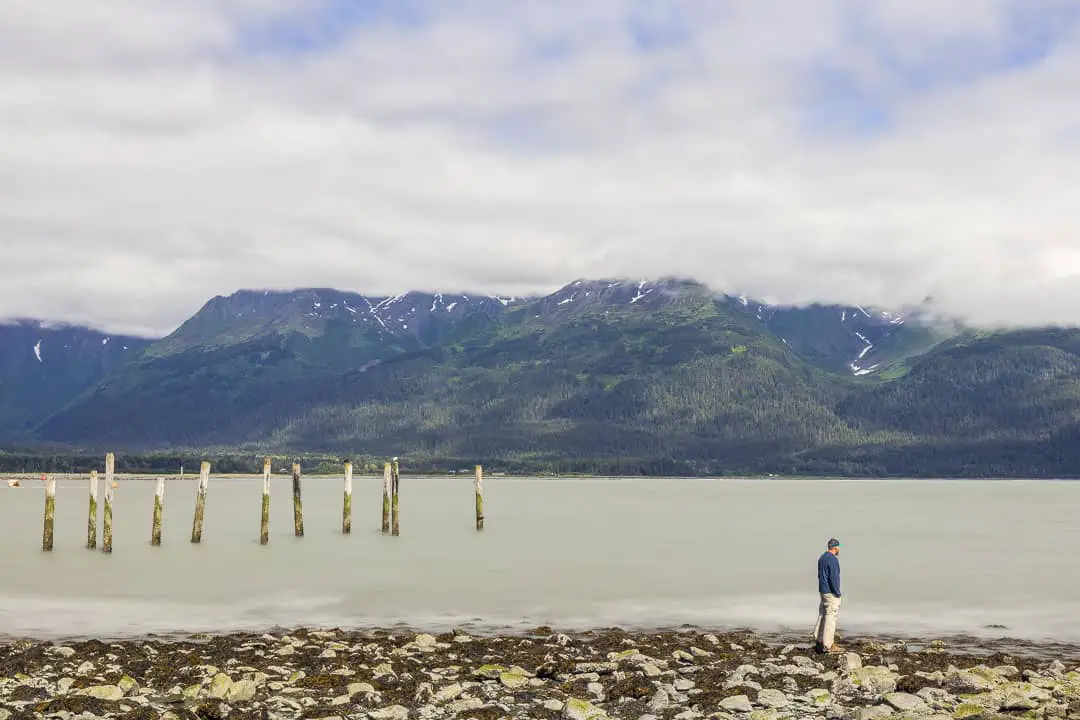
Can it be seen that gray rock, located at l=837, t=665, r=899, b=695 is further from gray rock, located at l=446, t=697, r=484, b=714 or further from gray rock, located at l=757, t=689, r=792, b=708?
gray rock, located at l=446, t=697, r=484, b=714

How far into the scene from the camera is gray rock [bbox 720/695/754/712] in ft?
80.7

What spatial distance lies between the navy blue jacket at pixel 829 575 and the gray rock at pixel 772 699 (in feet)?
20.4

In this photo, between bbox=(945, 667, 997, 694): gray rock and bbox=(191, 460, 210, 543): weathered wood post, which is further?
bbox=(191, 460, 210, 543): weathered wood post

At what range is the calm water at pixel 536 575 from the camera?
4356cm

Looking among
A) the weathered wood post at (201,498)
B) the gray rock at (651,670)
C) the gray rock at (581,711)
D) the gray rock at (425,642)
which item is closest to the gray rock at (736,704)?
the gray rock at (581,711)

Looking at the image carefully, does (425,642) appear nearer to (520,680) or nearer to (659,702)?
(520,680)

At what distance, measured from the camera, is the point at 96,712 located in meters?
23.7

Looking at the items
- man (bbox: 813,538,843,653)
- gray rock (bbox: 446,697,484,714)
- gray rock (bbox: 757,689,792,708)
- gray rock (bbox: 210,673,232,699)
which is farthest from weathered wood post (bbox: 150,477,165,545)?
gray rock (bbox: 757,689,792,708)

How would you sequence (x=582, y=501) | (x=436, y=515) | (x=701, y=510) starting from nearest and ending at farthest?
(x=436, y=515), (x=701, y=510), (x=582, y=501)

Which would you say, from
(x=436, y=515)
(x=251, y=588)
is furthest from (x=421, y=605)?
(x=436, y=515)

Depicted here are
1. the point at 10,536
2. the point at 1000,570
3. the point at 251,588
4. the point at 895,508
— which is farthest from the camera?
the point at 895,508

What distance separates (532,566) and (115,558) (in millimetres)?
23158

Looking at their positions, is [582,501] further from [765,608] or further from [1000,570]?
[765,608]

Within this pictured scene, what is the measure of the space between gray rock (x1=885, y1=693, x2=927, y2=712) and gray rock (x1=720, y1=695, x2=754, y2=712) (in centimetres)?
287
